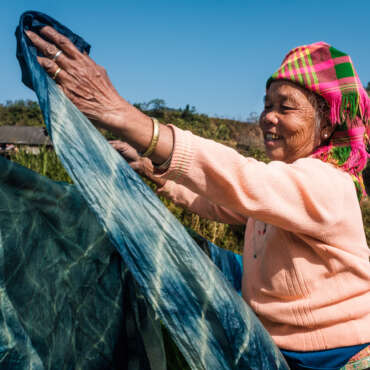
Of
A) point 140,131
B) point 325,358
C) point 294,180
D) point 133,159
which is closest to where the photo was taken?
point 140,131

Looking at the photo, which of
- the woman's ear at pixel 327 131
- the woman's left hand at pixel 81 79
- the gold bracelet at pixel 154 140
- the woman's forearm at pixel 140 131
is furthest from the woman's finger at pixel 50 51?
the woman's ear at pixel 327 131

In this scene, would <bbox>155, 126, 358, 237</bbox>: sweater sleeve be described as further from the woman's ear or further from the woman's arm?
the woman's arm

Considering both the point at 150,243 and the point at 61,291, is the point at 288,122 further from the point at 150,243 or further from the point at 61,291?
the point at 61,291

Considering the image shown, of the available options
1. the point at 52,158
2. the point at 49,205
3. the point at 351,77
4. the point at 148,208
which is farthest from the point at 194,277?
the point at 52,158

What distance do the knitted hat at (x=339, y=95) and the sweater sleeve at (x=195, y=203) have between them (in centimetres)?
80

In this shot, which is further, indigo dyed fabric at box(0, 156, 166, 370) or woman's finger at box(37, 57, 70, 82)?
indigo dyed fabric at box(0, 156, 166, 370)

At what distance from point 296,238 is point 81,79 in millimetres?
1149

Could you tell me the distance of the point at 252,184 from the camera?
1.28m

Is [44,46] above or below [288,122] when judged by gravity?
above

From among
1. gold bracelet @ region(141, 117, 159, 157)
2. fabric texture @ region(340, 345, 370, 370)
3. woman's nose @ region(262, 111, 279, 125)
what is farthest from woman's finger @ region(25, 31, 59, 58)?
fabric texture @ region(340, 345, 370, 370)

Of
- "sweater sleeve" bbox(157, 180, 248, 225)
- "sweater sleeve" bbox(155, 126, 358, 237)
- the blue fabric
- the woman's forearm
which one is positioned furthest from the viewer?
"sweater sleeve" bbox(157, 180, 248, 225)

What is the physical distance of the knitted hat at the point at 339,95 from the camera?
5.65ft

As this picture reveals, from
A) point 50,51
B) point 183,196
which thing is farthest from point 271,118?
point 50,51

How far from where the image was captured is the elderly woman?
118 cm
